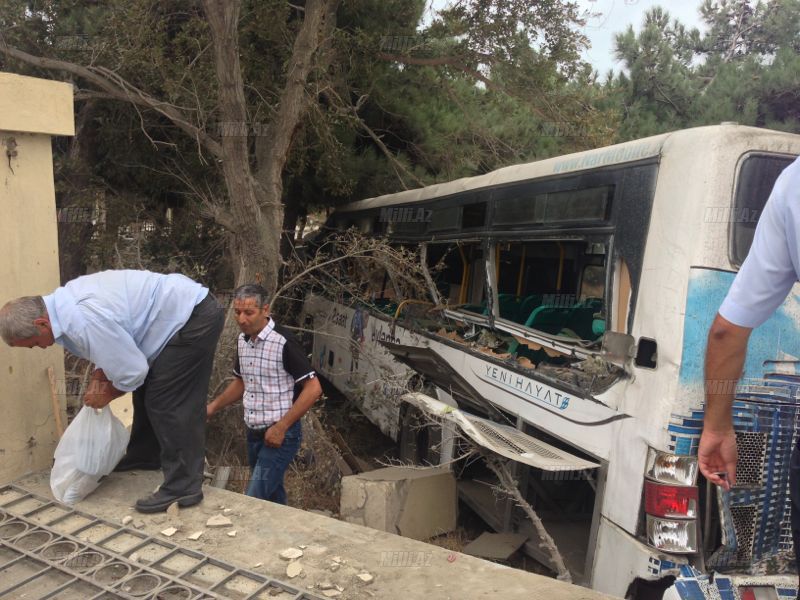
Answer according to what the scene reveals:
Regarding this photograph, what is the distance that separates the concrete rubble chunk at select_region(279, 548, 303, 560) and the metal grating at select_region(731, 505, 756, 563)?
84.5 inches

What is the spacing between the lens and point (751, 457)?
314 cm

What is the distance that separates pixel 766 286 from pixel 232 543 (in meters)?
2.46

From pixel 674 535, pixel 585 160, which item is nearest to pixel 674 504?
pixel 674 535

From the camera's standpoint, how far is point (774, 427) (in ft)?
10.4

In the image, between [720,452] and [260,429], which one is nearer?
[720,452]

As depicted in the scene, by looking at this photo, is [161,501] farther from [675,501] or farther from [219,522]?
[675,501]

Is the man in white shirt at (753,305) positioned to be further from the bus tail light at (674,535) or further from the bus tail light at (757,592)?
the bus tail light at (757,592)

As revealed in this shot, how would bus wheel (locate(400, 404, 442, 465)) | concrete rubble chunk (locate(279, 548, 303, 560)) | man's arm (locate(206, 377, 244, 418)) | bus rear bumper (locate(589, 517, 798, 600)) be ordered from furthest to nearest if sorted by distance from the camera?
1. bus wheel (locate(400, 404, 442, 465))
2. man's arm (locate(206, 377, 244, 418))
3. bus rear bumper (locate(589, 517, 798, 600))
4. concrete rubble chunk (locate(279, 548, 303, 560))

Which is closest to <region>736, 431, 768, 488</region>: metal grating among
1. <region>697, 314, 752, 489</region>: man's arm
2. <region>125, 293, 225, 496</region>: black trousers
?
<region>697, 314, 752, 489</region>: man's arm

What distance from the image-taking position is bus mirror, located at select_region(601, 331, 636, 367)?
3355 mm

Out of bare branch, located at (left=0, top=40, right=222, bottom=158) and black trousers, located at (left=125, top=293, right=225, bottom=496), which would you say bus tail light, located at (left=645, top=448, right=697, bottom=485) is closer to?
black trousers, located at (left=125, top=293, right=225, bottom=496)

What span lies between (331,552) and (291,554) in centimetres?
18

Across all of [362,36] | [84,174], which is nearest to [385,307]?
[362,36]

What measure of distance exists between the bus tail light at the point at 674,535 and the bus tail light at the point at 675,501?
4 centimetres
